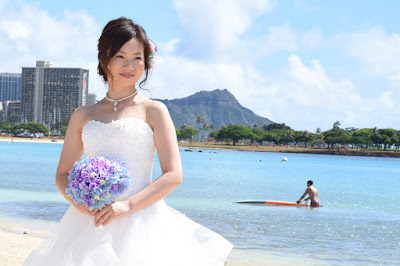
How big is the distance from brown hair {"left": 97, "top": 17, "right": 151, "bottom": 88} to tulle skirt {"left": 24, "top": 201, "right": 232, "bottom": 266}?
76 cm

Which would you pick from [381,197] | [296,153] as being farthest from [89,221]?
[296,153]

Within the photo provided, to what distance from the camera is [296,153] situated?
5876 inches

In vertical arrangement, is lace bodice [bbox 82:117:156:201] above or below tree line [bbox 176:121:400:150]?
below

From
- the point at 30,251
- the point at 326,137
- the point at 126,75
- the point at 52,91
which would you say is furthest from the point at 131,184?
the point at 52,91

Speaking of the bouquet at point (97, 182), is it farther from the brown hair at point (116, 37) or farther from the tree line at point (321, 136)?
the tree line at point (321, 136)

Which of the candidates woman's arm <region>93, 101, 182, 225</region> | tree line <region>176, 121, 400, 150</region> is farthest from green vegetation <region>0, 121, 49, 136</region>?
woman's arm <region>93, 101, 182, 225</region>

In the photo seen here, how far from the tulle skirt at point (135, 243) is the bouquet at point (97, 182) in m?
0.19

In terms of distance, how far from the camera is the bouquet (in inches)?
86.1

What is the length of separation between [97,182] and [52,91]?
191835 millimetres

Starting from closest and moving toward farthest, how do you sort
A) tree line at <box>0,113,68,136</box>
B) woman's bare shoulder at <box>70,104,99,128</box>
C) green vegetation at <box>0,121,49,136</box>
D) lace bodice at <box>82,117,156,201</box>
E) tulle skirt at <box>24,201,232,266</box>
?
tulle skirt at <box>24,201,232,266</box> < lace bodice at <box>82,117,156,201</box> < woman's bare shoulder at <box>70,104,99,128</box> < green vegetation at <box>0,121,49,136</box> < tree line at <box>0,113,68,136</box>

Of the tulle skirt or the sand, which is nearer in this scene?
the tulle skirt

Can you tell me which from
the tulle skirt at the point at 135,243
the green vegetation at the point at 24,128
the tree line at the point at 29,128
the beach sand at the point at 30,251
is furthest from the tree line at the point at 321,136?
the tulle skirt at the point at 135,243

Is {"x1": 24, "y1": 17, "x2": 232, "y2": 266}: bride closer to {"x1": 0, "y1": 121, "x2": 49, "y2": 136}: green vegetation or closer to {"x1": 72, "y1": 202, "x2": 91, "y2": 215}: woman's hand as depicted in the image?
{"x1": 72, "y1": 202, "x2": 91, "y2": 215}: woman's hand

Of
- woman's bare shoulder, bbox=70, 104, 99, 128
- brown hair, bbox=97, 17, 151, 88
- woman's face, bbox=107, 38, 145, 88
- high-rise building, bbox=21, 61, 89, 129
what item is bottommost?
woman's bare shoulder, bbox=70, 104, 99, 128
